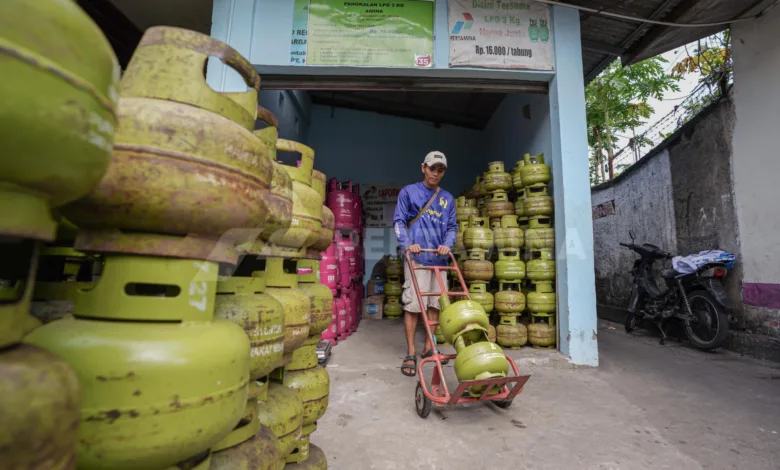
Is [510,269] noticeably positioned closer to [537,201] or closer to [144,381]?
[537,201]

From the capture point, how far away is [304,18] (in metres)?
3.97

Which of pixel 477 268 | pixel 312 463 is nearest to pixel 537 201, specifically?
pixel 477 268

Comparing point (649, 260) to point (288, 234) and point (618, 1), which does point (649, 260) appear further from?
point (288, 234)

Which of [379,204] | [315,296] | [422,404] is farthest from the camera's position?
[379,204]

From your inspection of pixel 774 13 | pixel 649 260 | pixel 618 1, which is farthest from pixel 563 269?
pixel 774 13

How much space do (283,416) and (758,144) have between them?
5.76m

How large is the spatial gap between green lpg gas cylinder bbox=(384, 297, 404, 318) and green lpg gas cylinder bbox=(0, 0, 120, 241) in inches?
253

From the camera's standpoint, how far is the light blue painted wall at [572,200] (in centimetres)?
374

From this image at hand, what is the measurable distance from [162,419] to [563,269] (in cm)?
395

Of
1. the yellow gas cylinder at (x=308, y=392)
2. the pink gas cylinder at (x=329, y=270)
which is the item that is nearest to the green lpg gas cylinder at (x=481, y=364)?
the yellow gas cylinder at (x=308, y=392)

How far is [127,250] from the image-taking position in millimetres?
774

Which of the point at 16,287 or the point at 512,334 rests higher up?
the point at 16,287

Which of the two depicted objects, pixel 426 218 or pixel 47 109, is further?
pixel 426 218

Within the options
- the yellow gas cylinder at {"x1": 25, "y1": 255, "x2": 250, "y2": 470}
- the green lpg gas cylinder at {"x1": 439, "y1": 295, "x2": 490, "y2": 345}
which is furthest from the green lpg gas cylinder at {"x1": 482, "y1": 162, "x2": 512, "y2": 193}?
the yellow gas cylinder at {"x1": 25, "y1": 255, "x2": 250, "y2": 470}
